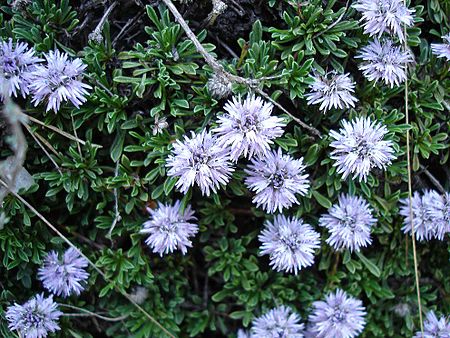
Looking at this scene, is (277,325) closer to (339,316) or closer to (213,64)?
(339,316)

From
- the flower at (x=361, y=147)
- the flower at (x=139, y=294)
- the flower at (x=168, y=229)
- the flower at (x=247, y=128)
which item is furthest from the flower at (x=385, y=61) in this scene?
the flower at (x=139, y=294)

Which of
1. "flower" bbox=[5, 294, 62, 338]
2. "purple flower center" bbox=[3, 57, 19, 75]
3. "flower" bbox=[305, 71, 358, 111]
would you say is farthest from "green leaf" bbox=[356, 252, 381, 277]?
"purple flower center" bbox=[3, 57, 19, 75]

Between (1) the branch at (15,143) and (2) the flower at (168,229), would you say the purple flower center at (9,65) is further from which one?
(2) the flower at (168,229)

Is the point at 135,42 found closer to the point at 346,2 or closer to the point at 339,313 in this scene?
the point at 346,2

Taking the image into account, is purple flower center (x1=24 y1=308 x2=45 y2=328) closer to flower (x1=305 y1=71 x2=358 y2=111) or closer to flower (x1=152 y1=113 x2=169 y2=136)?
flower (x1=152 y1=113 x2=169 y2=136)

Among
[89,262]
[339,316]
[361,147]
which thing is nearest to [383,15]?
[361,147]
